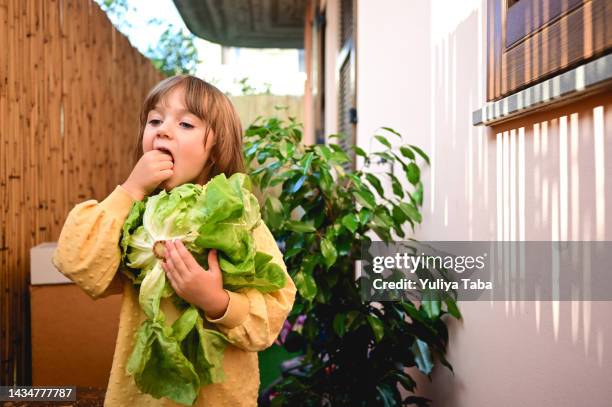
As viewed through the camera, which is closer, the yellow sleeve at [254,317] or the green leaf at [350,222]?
the yellow sleeve at [254,317]

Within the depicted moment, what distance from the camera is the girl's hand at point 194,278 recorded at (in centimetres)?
106

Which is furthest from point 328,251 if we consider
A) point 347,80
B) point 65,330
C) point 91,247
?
point 347,80

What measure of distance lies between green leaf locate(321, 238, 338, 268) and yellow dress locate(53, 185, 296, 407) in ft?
1.44

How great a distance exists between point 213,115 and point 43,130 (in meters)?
1.92

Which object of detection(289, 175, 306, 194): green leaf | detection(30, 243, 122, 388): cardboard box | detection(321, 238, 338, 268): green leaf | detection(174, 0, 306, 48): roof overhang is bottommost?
detection(30, 243, 122, 388): cardboard box

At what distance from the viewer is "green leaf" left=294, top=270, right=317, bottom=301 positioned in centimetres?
168

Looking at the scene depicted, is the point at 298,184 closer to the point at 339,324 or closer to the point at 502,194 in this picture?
the point at 339,324

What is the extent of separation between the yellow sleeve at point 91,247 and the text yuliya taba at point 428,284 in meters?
0.97

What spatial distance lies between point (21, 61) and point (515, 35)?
2260 mm

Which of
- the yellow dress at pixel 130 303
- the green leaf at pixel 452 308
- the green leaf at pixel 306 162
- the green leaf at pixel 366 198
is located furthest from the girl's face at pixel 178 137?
the green leaf at pixel 452 308

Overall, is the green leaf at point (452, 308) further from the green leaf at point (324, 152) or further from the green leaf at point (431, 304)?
the green leaf at point (324, 152)

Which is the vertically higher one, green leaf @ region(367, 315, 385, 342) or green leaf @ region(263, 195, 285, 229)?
green leaf @ region(263, 195, 285, 229)

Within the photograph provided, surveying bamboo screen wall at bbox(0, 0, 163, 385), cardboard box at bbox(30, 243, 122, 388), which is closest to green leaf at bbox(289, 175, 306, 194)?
cardboard box at bbox(30, 243, 122, 388)

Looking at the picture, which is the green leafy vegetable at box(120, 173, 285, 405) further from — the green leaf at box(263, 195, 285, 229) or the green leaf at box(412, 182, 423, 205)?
the green leaf at box(412, 182, 423, 205)
